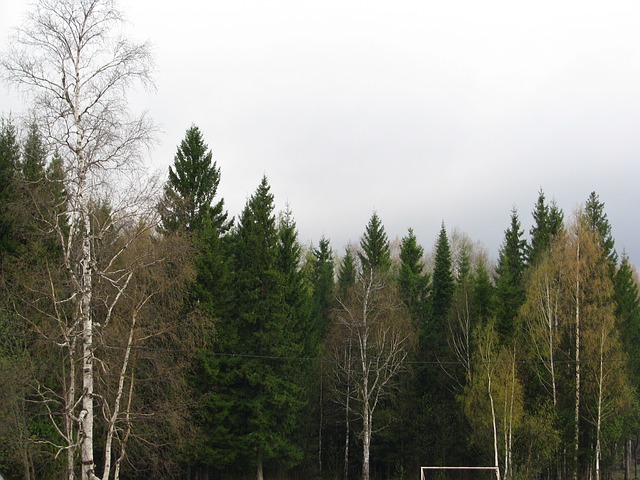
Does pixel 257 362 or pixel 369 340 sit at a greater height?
pixel 369 340

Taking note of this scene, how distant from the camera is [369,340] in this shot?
36094mm

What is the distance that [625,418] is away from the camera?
117 feet

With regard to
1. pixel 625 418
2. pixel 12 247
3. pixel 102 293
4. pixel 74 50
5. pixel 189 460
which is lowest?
pixel 189 460

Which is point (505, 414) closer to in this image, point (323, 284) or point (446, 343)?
point (446, 343)

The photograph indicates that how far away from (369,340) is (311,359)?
136 inches

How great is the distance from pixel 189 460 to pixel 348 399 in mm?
10559

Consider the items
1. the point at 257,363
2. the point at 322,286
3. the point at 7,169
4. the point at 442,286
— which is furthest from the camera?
the point at 322,286

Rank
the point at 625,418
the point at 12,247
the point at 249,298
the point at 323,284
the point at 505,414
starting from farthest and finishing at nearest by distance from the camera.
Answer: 1. the point at 323,284
2. the point at 625,418
3. the point at 249,298
4. the point at 505,414
5. the point at 12,247

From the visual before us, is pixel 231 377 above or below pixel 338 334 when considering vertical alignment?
below

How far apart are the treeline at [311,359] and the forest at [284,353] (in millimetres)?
116

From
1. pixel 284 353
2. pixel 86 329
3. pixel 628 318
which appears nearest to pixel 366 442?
pixel 284 353

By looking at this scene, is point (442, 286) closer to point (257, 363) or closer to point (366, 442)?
point (366, 442)

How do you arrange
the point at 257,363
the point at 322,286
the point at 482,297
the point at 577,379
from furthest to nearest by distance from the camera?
the point at 322,286
the point at 482,297
the point at 257,363
the point at 577,379

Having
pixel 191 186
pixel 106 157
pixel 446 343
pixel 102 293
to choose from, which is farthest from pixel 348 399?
pixel 106 157
